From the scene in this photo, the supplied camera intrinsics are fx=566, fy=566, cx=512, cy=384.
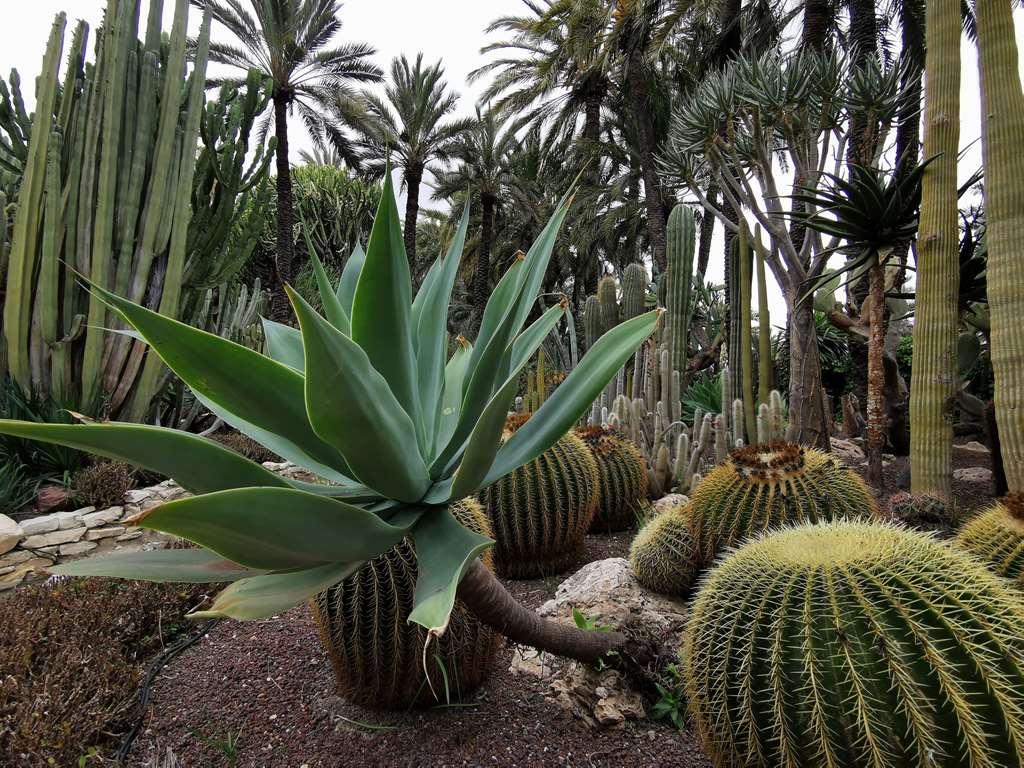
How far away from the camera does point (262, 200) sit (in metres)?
6.87

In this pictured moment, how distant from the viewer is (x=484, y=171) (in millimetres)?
19594

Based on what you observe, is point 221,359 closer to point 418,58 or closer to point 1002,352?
point 1002,352

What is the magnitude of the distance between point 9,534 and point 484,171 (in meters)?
18.1

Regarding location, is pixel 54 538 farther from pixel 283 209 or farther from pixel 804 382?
pixel 283 209

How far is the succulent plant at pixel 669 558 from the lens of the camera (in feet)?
9.16

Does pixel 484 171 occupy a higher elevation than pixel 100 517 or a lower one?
higher

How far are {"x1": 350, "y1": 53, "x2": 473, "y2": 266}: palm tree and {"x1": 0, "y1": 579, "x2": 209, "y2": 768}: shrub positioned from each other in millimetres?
15343

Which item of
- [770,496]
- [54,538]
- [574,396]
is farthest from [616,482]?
[54,538]

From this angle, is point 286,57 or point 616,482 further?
point 286,57

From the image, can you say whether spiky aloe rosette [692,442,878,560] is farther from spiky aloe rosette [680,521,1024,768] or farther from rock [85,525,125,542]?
rock [85,525,125,542]

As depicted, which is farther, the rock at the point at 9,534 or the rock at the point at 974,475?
the rock at the point at 974,475

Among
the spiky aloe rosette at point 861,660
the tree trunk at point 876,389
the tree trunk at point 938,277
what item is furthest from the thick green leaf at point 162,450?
the tree trunk at point 876,389

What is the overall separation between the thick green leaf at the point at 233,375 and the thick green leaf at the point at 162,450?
11cm

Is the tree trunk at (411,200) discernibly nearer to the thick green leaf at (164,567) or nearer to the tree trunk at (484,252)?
the tree trunk at (484,252)
